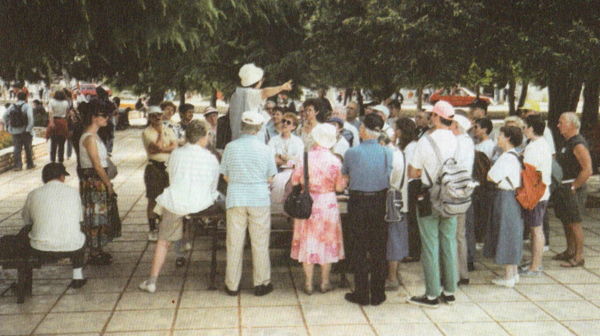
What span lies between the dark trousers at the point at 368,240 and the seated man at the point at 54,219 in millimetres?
2690

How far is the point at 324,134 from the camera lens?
6.52 m

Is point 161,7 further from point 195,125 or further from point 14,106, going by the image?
point 14,106

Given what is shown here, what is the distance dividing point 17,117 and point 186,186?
33.4 feet

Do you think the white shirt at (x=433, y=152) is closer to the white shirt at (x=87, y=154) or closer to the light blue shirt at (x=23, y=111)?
the white shirt at (x=87, y=154)

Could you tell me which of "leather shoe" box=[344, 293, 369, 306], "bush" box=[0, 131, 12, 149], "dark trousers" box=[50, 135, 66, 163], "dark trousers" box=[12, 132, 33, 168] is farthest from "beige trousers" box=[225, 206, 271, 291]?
"bush" box=[0, 131, 12, 149]

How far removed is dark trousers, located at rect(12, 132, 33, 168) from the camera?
15680mm

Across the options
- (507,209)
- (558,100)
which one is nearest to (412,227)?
(507,209)

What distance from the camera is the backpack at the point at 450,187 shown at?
20.2 feet

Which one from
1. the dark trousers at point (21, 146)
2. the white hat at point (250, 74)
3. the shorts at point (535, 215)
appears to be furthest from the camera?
→ the dark trousers at point (21, 146)

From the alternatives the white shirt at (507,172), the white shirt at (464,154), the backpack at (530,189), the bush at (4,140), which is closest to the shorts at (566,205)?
the backpack at (530,189)

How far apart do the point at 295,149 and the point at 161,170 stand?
5.84 ft

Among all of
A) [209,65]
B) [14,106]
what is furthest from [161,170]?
[209,65]

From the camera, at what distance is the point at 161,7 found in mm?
5648

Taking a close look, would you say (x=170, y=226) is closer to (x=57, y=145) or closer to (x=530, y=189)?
(x=530, y=189)
